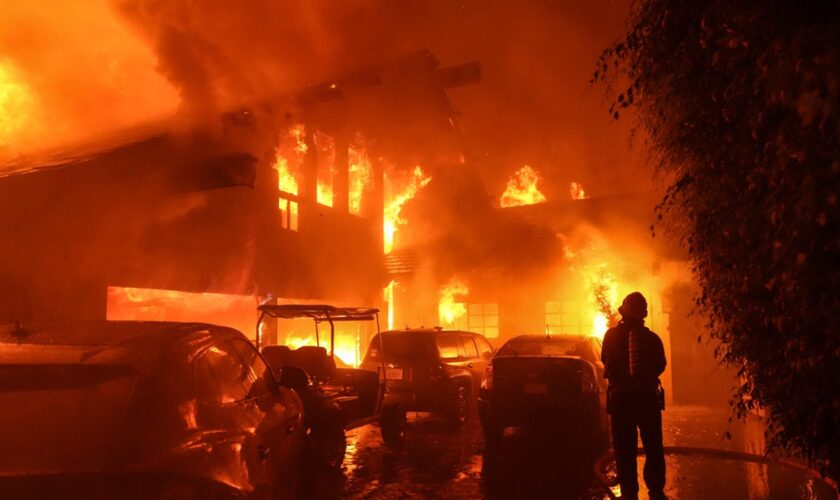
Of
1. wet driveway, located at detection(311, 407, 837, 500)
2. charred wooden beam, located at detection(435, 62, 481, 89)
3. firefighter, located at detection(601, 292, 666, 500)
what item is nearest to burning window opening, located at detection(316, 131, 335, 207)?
charred wooden beam, located at detection(435, 62, 481, 89)

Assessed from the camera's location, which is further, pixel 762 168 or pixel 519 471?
pixel 519 471

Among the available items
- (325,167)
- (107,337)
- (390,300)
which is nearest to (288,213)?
(325,167)

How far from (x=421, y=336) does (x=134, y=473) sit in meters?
8.62

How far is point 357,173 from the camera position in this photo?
20219 mm

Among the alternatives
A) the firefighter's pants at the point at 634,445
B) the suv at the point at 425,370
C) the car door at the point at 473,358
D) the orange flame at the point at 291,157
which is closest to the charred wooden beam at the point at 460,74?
the orange flame at the point at 291,157

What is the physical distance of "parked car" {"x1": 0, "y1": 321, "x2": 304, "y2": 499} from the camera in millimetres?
2627

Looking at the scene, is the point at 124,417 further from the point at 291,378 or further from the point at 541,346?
the point at 541,346

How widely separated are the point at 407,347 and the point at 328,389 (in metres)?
3.17

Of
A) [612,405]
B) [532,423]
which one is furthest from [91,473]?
[532,423]

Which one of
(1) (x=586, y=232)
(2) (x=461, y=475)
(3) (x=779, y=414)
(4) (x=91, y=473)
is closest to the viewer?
(4) (x=91, y=473)

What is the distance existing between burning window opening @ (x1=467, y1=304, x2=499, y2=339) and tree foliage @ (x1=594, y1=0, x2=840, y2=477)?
14.4 meters

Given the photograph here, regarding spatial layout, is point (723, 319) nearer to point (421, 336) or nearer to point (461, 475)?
point (461, 475)

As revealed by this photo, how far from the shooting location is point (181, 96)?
1191 centimetres

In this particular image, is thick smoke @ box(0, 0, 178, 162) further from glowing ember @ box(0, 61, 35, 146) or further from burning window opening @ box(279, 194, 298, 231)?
burning window opening @ box(279, 194, 298, 231)
